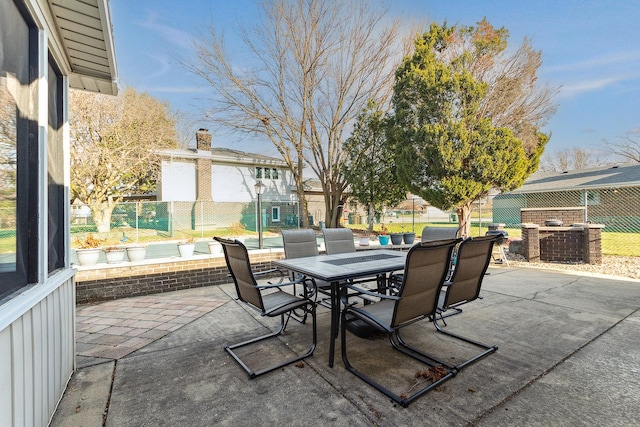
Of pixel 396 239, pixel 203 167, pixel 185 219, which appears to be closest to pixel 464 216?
pixel 396 239

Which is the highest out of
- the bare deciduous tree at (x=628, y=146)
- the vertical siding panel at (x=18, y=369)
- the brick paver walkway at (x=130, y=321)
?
the bare deciduous tree at (x=628, y=146)

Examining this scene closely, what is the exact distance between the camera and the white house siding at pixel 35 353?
1308 mm

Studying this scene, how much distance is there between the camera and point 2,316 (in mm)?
1237

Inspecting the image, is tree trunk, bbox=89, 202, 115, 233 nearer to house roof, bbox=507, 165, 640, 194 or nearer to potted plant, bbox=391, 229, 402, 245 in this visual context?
potted plant, bbox=391, 229, 402, 245

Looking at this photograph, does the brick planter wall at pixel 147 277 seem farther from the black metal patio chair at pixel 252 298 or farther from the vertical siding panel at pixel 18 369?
the vertical siding panel at pixel 18 369

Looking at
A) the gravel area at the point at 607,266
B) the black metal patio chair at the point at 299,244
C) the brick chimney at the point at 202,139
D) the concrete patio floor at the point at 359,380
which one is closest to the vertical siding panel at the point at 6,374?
the concrete patio floor at the point at 359,380

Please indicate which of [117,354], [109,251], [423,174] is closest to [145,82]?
[109,251]

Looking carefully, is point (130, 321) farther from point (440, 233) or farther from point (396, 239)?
point (396, 239)

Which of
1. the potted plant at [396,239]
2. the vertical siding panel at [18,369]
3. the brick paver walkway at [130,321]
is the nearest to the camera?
the vertical siding panel at [18,369]

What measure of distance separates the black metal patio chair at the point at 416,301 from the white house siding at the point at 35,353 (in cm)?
191

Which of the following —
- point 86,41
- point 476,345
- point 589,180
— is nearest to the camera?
point 86,41

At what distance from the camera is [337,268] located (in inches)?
118

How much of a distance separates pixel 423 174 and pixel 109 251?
7635 millimetres

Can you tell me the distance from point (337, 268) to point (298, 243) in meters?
1.31
